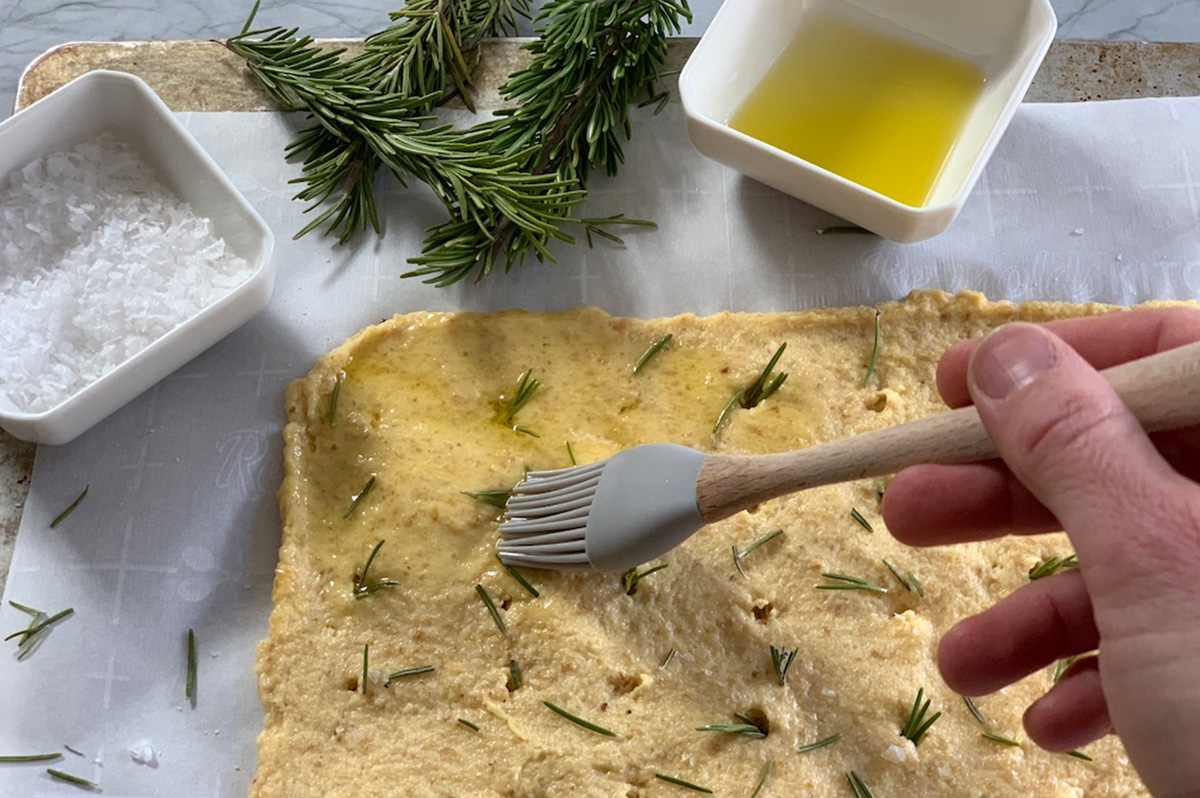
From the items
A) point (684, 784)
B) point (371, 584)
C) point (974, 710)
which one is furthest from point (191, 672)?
point (974, 710)

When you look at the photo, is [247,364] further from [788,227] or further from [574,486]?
[788,227]

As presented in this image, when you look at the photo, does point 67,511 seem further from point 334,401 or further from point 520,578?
point 520,578

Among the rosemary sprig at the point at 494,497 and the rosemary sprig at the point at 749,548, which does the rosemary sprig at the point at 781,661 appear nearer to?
the rosemary sprig at the point at 749,548

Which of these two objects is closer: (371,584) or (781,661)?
(781,661)

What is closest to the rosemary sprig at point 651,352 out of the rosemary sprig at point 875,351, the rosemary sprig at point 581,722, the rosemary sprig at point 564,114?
the rosemary sprig at point 564,114

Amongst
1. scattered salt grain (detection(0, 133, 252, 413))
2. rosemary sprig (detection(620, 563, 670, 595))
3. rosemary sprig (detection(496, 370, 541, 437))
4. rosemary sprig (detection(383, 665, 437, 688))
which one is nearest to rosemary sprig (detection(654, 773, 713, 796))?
rosemary sprig (detection(620, 563, 670, 595))

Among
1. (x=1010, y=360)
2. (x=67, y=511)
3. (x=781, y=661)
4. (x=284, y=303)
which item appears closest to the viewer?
(x=1010, y=360)

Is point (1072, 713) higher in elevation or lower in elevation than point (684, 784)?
higher
